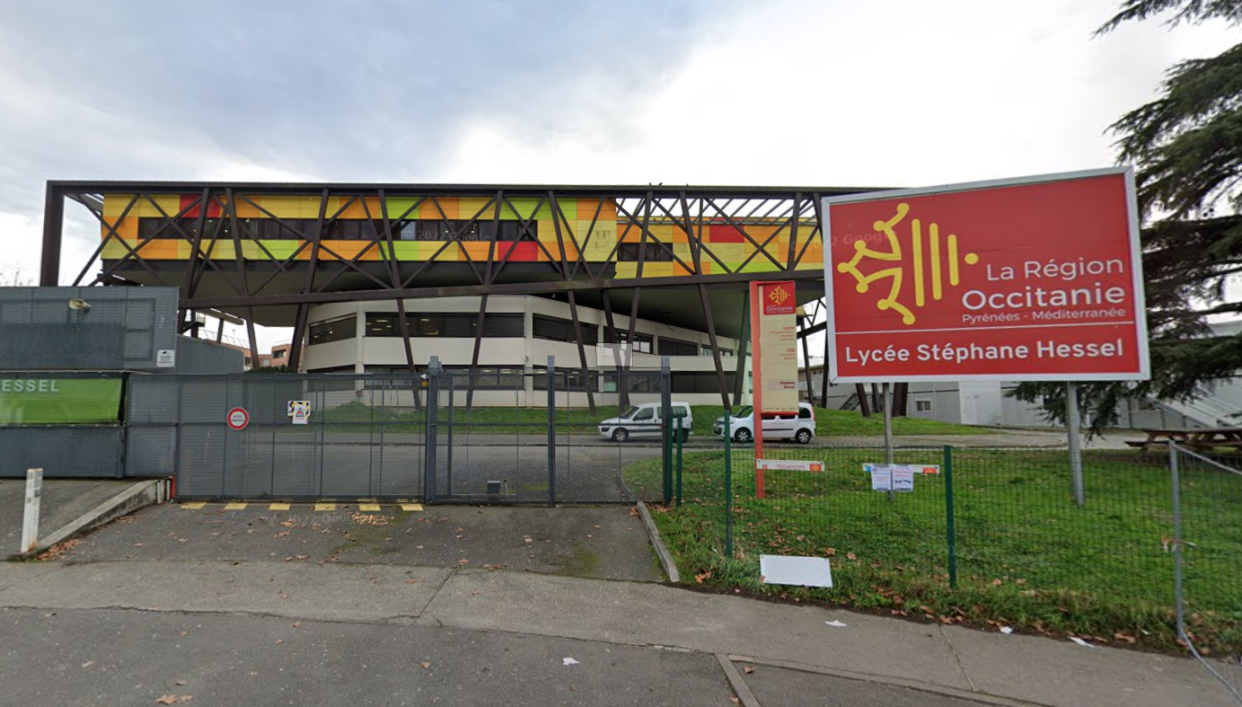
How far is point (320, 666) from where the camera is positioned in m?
4.21

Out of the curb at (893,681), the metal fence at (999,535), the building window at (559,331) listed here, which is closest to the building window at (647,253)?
the building window at (559,331)

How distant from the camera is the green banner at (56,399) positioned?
9438mm

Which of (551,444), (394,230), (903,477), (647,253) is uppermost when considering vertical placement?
(394,230)

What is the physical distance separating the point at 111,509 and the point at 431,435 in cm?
448

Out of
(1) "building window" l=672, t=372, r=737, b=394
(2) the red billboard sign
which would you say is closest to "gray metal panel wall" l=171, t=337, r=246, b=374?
(2) the red billboard sign

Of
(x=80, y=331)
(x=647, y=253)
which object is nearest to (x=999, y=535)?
(x=80, y=331)

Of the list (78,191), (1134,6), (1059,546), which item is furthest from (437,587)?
(78,191)

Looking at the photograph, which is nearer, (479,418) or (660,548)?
(660,548)

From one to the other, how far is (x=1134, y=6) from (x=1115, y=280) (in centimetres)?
1088

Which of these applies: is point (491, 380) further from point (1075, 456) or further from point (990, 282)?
point (1075, 456)

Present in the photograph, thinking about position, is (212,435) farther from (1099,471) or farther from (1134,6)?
(1134,6)

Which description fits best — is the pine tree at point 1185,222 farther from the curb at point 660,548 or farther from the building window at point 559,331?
the building window at point 559,331

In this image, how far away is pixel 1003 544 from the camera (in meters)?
6.71

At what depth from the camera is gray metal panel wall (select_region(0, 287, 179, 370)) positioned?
959 centimetres
